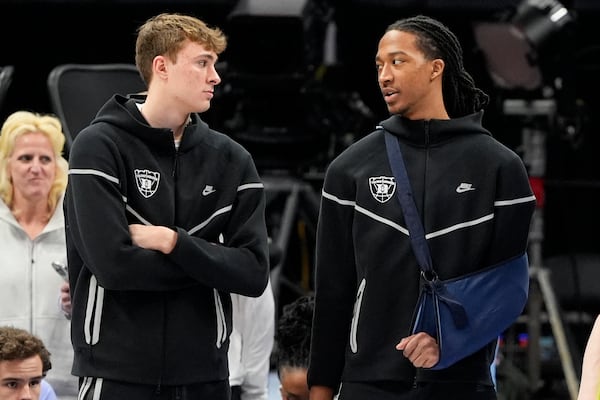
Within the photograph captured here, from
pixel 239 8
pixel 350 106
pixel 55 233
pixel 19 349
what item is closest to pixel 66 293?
pixel 19 349

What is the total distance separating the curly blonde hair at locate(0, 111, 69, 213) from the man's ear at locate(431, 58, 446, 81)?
1740 millimetres

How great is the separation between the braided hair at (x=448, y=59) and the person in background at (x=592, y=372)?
0.84 meters

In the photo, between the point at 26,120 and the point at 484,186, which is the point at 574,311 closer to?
the point at 26,120

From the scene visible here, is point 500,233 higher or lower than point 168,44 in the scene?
lower

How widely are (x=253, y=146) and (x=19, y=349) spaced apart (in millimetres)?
3240

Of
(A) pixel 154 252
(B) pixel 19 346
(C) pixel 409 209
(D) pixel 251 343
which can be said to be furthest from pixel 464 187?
(D) pixel 251 343

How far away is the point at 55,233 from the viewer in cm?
495

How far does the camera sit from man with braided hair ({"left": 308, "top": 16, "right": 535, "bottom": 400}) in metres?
3.57

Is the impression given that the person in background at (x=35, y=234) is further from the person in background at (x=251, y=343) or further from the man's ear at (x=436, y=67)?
the man's ear at (x=436, y=67)

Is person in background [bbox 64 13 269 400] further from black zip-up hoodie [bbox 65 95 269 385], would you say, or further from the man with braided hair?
the man with braided hair

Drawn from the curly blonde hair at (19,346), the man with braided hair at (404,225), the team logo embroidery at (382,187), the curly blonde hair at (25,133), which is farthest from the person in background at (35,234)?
the team logo embroidery at (382,187)

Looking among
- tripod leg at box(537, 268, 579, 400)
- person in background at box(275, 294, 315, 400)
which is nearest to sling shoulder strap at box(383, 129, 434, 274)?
person in background at box(275, 294, 315, 400)

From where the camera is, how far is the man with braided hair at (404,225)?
3566 millimetres

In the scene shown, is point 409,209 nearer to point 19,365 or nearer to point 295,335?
Answer: point 295,335
